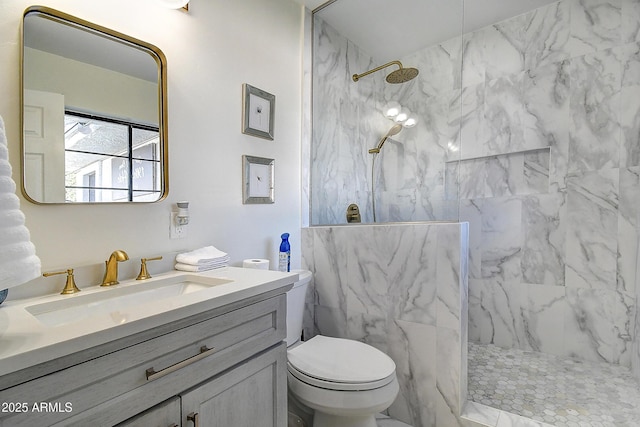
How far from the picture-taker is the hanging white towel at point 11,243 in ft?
2.02

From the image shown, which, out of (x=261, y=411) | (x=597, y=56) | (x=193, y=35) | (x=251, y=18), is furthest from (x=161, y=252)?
(x=597, y=56)

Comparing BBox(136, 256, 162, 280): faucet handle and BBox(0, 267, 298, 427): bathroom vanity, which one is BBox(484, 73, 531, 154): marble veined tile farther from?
BBox(136, 256, 162, 280): faucet handle

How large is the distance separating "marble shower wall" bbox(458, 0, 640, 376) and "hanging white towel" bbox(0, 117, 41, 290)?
200 cm

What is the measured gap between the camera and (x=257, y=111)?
1811mm

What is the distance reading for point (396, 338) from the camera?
171cm

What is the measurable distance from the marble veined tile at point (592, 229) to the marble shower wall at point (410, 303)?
3.67 feet

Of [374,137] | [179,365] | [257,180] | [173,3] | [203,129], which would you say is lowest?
[179,365]

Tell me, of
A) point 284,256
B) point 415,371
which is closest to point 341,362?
point 415,371

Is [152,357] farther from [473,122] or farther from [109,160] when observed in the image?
[473,122]

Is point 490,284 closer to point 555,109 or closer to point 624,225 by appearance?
point 624,225

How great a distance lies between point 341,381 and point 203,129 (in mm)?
1291

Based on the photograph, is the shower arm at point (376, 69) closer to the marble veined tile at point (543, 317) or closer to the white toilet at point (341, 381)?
the white toilet at point (341, 381)

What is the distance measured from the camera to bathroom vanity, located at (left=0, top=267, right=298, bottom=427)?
62 cm

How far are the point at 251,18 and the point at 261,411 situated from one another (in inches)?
76.3
